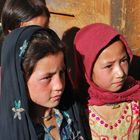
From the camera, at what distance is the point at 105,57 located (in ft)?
7.56

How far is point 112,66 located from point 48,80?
0.51 metres

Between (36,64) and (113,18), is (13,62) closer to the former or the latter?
(36,64)

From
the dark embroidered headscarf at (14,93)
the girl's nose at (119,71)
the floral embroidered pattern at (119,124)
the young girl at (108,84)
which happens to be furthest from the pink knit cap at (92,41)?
the dark embroidered headscarf at (14,93)

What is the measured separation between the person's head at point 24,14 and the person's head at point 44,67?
39.4 inches

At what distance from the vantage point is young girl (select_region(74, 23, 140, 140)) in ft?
7.57

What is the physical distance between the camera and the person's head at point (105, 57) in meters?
2.29

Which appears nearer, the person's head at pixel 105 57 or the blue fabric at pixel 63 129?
the blue fabric at pixel 63 129

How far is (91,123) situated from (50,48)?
0.73 m

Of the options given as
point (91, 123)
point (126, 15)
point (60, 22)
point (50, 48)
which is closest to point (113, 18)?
point (126, 15)

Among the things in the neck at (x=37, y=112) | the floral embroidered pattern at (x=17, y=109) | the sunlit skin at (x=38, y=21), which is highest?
the sunlit skin at (x=38, y=21)

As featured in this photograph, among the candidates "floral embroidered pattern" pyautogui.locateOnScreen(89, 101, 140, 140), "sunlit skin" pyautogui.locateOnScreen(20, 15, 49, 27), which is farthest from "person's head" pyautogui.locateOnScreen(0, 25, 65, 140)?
"sunlit skin" pyautogui.locateOnScreen(20, 15, 49, 27)

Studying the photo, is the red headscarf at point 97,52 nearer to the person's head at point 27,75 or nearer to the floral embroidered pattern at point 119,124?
the floral embroidered pattern at point 119,124

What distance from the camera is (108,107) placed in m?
2.52

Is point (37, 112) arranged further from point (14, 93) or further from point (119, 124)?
point (119, 124)
